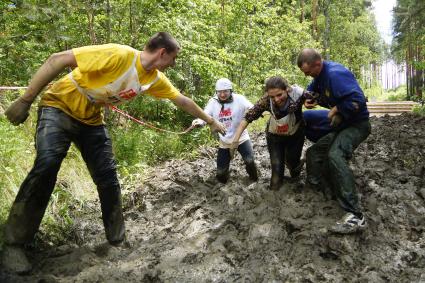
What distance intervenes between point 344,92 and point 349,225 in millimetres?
1353

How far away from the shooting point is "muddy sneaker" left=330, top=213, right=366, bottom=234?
3.96m

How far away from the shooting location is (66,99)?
3615mm

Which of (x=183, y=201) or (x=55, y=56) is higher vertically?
(x=55, y=56)

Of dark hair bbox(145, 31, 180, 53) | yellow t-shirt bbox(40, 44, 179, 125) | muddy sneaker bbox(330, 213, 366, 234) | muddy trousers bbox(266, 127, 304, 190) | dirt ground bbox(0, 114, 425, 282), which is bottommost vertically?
dirt ground bbox(0, 114, 425, 282)

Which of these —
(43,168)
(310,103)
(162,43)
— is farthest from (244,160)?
(43,168)

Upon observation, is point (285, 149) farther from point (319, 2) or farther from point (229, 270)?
point (319, 2)

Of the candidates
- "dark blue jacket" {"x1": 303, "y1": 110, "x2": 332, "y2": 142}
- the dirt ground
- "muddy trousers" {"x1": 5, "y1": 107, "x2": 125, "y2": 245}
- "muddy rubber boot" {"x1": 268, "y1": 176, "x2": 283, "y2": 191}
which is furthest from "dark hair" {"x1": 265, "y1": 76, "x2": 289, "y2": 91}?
"muddy trousers" {"x1": 5, "y1": 107, "x2": 125, "y2": 245}

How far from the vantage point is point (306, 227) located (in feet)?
13.9

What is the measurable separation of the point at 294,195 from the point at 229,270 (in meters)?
1.90

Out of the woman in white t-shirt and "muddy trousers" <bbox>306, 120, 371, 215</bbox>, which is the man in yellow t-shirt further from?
"muddy trousers" <bbox>306, 120, 371, 215</bbox>

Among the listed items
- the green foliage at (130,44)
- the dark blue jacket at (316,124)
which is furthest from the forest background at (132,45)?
the dark blue jacket at (316,124)

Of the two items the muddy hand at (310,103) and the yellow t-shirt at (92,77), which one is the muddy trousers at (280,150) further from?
the yellow t-shirt at (92,77)

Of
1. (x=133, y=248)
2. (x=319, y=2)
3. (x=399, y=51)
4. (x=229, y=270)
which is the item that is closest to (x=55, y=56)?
(x=133, y=248)

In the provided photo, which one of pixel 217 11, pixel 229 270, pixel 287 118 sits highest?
pixel 217 11
